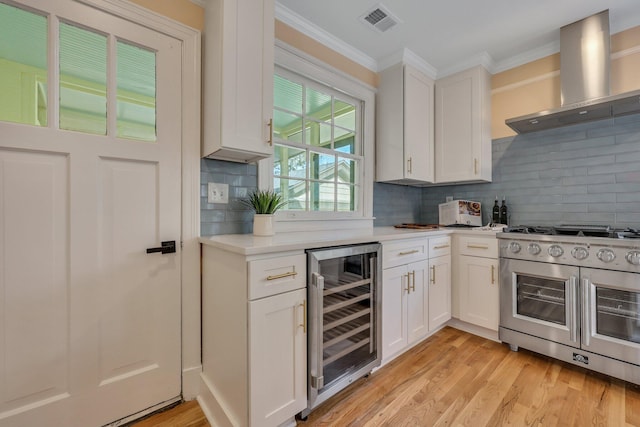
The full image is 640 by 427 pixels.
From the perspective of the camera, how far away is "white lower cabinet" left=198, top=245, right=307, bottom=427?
119 cm

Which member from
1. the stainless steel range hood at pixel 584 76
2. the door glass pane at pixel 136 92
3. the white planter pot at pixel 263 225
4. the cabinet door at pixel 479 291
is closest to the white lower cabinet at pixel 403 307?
the cabinet door at pixel 479 291

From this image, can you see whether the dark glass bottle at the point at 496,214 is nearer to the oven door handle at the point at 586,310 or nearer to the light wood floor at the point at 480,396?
the oven door handle at the point at 586,310

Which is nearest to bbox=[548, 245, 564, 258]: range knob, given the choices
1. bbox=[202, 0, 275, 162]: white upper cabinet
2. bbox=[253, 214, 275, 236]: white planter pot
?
bbox=[253, 214, 275, 236]: white planter pot

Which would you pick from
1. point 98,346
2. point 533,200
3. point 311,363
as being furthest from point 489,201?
point 98,346

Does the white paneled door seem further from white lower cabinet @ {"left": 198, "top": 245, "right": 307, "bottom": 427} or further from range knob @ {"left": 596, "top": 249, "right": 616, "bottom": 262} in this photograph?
range knob @ {"left": 596, "top": 249, "right": 616, "bottom": 262}

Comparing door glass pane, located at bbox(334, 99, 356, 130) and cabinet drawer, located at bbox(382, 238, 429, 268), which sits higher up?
door glass pane, located at bbox(334, 99, 356, 130)

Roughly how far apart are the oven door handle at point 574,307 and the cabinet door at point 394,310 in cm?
110

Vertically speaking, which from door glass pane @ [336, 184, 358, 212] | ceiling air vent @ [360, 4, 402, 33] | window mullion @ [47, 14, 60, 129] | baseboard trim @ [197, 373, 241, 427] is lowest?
baseboard trim @ [197, 373, 241, 427]

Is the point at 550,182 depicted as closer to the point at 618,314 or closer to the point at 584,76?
the point at 584,76

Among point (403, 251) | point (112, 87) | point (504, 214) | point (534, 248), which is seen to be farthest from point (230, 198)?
point (504, 214)

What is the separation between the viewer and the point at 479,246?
7.59ft

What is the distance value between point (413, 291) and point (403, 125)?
1.53m

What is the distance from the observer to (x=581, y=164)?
2311mm

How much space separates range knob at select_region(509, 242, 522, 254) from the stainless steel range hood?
103 centimetres
